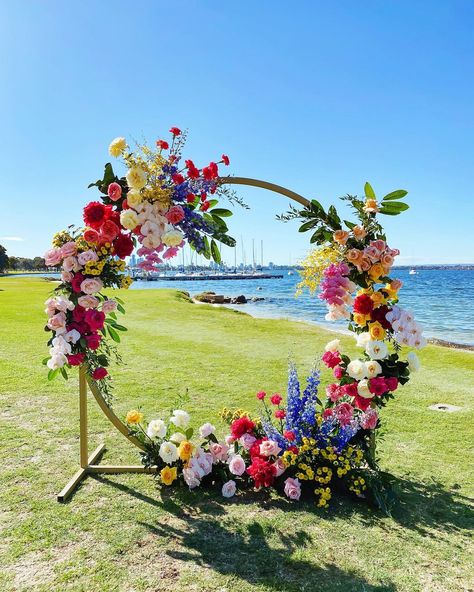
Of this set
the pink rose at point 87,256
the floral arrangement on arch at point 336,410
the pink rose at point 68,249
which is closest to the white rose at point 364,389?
the floral arrangement on arch at point 336,410

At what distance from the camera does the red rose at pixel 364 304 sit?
4.01m

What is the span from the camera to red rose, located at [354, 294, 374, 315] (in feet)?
13.1

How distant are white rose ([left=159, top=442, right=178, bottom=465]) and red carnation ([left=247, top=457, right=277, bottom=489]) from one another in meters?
0.76

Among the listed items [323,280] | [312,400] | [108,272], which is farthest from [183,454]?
[323,280]

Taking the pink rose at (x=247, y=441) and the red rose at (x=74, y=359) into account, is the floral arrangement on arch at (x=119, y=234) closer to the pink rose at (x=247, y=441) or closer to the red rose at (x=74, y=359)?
the red rose at (x=74, y=359)

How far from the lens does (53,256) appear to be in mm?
4027

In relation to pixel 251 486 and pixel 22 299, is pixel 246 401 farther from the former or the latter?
pixel 22 299

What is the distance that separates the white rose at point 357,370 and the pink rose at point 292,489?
44.5 inches

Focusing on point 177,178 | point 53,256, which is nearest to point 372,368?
point 177,178

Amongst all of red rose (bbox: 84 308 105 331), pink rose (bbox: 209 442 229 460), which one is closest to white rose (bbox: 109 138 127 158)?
red rose (bbox: 84 308 105 331)

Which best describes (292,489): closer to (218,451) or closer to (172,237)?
(218,451)

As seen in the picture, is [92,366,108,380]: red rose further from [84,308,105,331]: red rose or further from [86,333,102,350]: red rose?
[84,308,105,331]: red rose

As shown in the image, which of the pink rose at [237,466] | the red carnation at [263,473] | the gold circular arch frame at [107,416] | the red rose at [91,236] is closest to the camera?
the red rose at [91,236]

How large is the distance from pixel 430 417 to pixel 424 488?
7.23ft
